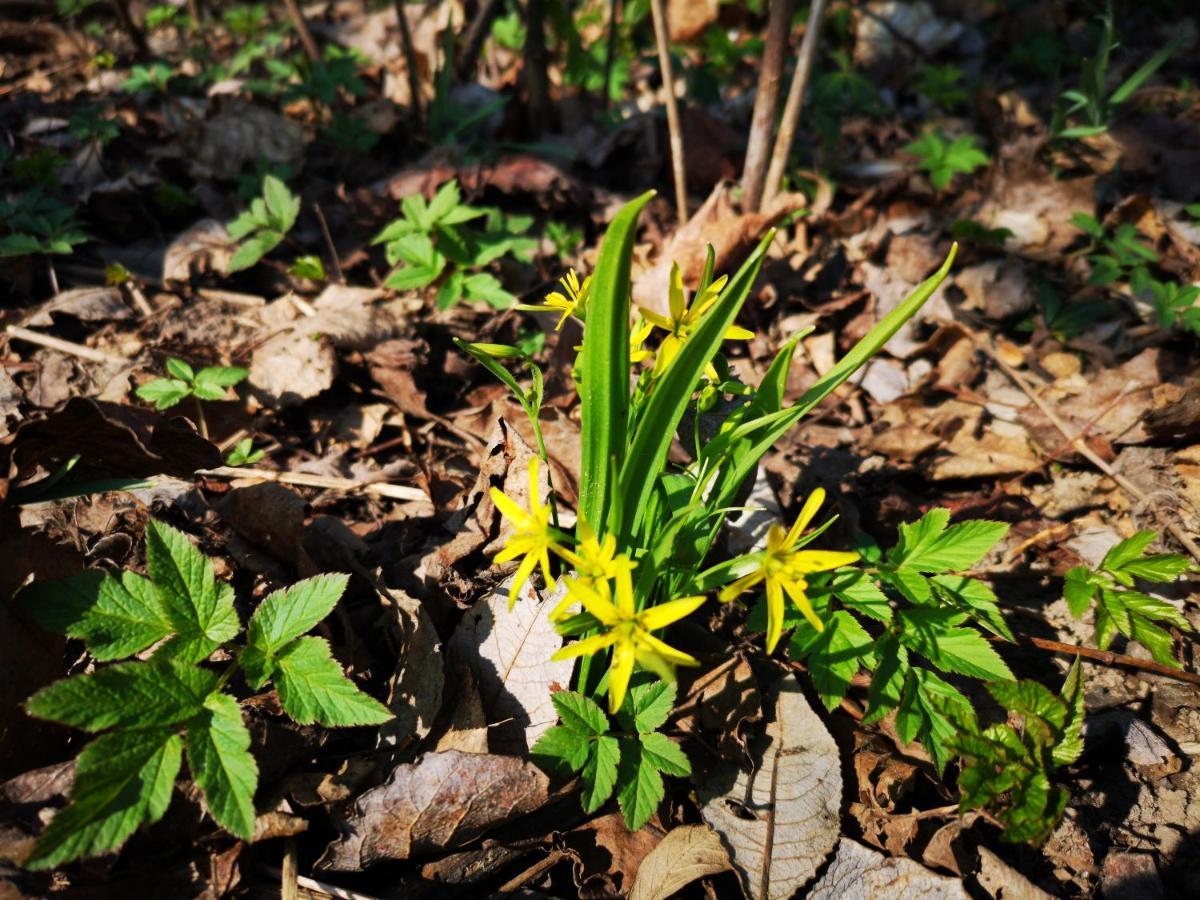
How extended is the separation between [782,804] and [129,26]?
5.21 meters

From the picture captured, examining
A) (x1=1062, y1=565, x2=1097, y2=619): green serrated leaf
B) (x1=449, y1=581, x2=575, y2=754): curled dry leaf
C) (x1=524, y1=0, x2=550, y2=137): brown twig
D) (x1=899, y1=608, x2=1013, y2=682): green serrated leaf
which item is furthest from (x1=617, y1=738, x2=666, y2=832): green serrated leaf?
(x1=524, y1=0, x2=550, y2=137): brown twig

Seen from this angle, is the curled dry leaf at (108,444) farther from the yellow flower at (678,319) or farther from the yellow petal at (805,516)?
the yellow petal at (805,516)

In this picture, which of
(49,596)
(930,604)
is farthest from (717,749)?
(49,596)

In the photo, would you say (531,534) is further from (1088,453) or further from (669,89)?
(669,89)

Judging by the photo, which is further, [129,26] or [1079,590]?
[129,26]

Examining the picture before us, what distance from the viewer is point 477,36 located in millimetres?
3979

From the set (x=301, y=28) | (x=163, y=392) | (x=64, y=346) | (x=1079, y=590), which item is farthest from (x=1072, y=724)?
(x=301, y=28)

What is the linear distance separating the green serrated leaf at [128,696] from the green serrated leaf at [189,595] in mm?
63

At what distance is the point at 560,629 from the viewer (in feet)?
3.95

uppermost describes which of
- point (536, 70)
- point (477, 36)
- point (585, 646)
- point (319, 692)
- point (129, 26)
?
point (129, 26)

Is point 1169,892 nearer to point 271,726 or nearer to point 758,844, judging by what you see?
point 758,844

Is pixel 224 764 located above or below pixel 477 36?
below

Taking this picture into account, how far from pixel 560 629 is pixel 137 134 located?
3987 mm

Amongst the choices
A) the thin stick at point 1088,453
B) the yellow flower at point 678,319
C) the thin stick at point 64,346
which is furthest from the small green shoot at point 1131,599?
the thin stick at point 64,346
